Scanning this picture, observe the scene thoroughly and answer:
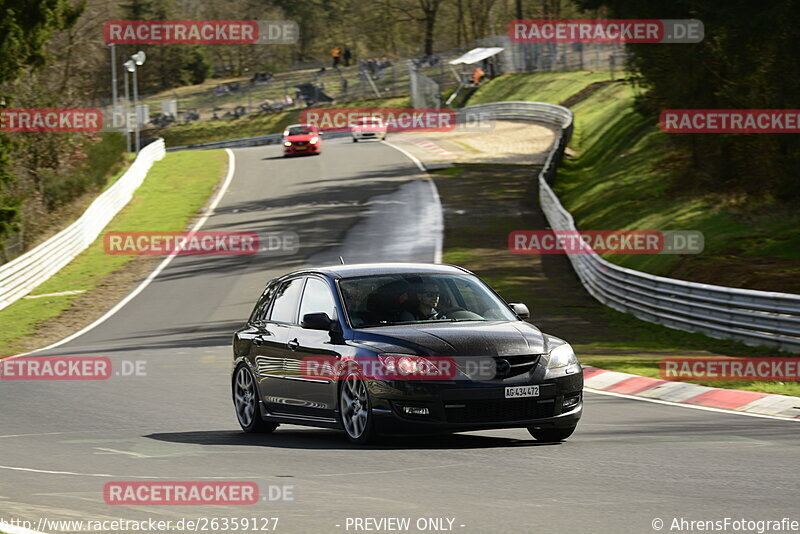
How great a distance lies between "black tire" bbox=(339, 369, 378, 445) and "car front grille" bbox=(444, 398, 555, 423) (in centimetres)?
70

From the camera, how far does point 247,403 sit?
12.7 meters

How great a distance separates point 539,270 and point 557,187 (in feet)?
61.3

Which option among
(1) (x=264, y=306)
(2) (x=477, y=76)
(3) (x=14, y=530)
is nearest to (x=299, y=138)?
(2) (x=477, y=76)

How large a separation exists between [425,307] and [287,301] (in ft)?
5.56

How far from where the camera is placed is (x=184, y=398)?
15875 mm

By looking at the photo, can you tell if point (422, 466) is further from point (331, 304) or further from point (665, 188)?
point (665, 188)

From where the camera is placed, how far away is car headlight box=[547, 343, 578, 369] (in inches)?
414

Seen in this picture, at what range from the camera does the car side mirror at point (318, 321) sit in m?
11.0

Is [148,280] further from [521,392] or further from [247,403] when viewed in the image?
[521,392]

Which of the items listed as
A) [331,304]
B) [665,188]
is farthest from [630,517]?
[665,188]

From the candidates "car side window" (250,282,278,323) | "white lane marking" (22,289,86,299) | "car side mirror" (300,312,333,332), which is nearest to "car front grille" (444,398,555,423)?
"car side mirror" (300,312,333,332)

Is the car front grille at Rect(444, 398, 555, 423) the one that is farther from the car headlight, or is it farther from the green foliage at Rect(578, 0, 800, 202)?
the green foliage at Rect(578, 0, 800, 202)

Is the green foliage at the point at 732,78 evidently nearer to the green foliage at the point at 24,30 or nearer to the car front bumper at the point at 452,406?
the green foliage at the point at 24,30

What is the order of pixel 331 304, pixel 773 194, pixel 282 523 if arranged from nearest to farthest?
pixel 282 523
pixel 331 304
pixel 773 194
